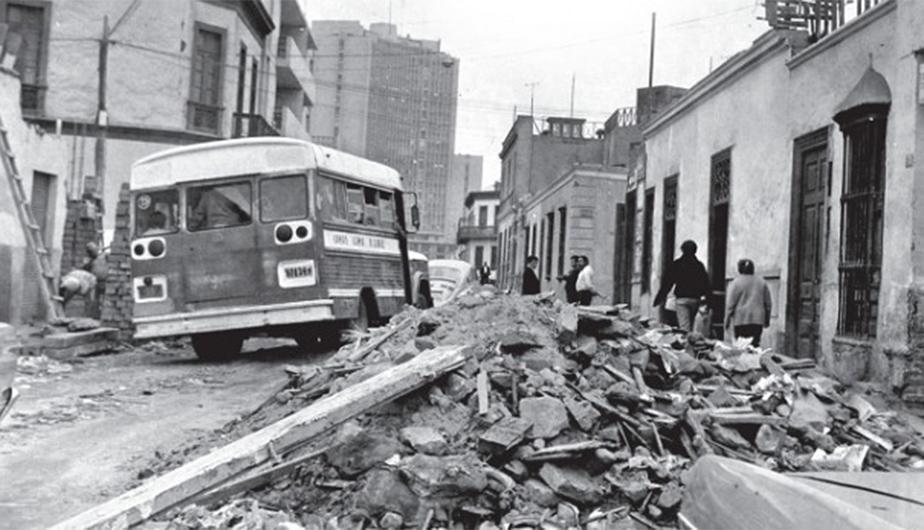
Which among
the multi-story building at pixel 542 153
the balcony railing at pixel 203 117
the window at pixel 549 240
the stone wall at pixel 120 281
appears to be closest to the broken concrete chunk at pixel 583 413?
the stone wall at pixel 120 281

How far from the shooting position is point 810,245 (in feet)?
39.6

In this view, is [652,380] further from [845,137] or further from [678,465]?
[845,137]

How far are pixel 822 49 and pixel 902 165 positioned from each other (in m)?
3.09

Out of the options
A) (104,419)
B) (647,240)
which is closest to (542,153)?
(647,240)

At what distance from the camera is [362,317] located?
44.2 ft

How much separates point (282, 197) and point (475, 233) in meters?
63.9

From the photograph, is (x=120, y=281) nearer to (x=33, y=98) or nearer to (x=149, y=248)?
(x=149, y=248)

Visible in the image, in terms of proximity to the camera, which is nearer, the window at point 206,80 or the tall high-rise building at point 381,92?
the window at point 206,80

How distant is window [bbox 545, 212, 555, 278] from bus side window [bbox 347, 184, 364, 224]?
1925cm

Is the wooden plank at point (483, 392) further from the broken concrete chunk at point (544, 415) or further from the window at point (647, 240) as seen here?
the window at point (647, 240)

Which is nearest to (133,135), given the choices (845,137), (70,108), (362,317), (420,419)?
(70,108)

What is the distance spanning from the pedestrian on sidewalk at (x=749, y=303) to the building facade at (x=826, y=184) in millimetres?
723

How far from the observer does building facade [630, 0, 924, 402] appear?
358 inches

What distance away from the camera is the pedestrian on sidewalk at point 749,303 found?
11070mm
